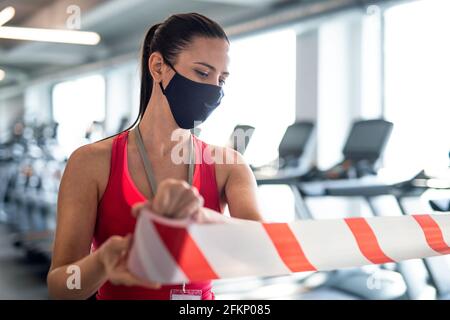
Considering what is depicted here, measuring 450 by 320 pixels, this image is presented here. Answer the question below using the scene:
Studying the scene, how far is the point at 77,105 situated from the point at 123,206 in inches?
167

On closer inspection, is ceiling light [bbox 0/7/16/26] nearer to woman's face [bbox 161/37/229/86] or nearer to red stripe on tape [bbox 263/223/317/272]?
woman's face [bbox 161/37/229/86]

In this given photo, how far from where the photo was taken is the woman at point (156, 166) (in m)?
1.02

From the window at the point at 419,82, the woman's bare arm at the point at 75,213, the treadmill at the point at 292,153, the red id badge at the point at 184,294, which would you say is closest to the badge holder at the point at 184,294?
the red id badge at the point at 184,294

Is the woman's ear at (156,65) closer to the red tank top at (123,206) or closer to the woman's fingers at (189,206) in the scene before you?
the red tank top at (123,206)

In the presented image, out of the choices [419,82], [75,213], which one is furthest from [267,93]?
[75,213]

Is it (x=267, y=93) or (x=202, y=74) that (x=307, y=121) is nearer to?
(x=267, y=93)

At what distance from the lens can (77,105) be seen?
5.07 meters

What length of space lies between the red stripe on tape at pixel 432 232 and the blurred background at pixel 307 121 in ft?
7.66

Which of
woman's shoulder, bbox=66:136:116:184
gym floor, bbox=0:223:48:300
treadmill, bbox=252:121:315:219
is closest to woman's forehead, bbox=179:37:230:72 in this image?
woman's shoulder, bbox=66:136:116:184

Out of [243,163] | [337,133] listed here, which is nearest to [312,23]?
[337,133]

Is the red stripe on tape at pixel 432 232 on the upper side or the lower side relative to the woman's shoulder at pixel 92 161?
lower

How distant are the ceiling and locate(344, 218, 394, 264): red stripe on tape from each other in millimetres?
2851

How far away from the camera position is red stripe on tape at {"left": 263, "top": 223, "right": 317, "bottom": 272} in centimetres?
79

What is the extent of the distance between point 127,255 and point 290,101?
5.85 meters
